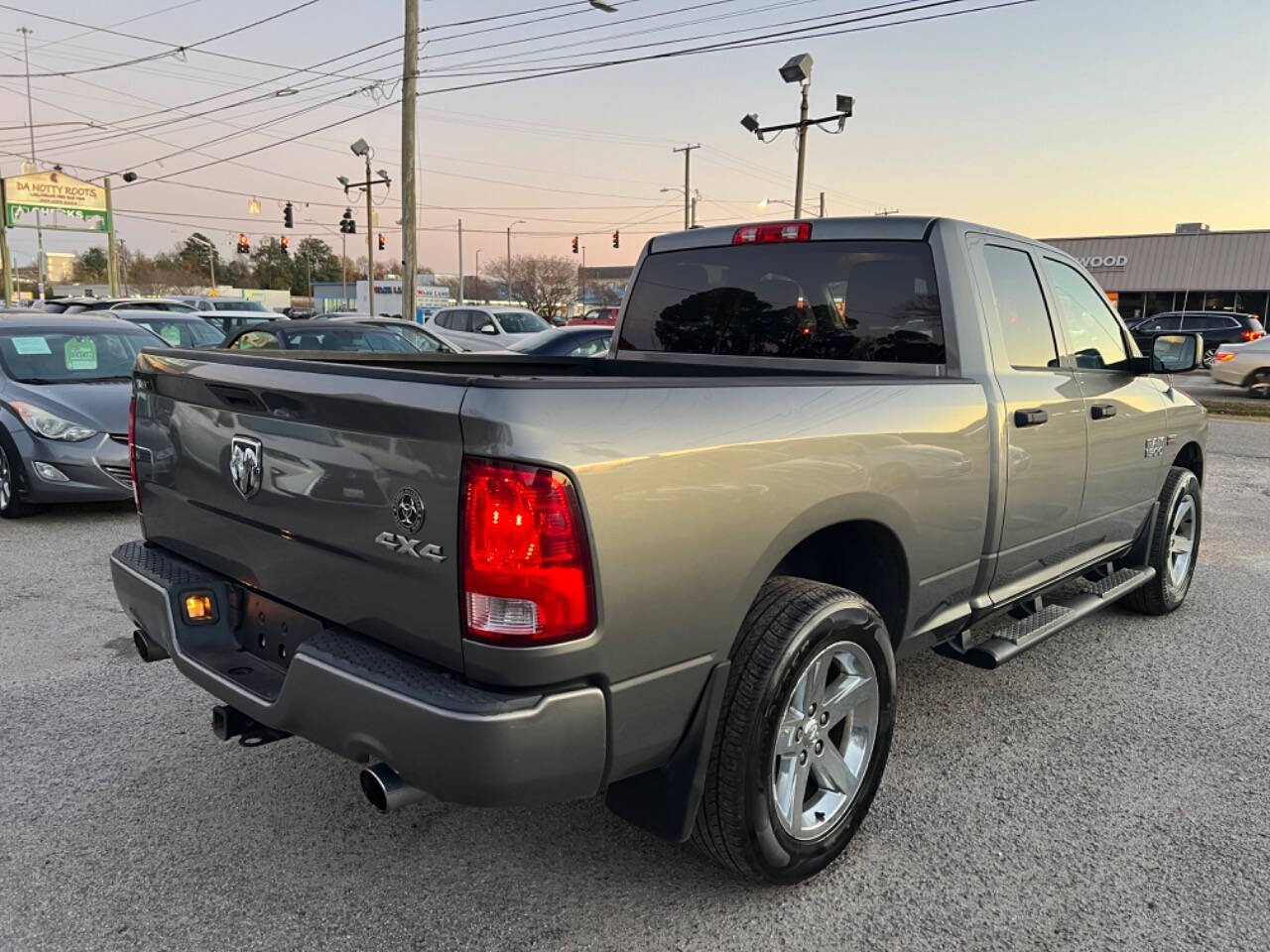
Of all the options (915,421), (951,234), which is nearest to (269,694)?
(915,421)

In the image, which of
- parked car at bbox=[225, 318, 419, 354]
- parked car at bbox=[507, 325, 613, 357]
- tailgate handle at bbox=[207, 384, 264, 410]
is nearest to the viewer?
tailgate handle at bbox=[207, 384, 264, 410]

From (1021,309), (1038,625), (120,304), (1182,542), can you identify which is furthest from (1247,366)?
(120,304)

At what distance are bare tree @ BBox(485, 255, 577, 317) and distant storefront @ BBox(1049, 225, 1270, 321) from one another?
1717 inches

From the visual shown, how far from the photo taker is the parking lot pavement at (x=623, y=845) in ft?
7.93

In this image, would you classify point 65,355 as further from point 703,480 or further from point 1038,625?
point 1038,625

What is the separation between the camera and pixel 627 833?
2.90m

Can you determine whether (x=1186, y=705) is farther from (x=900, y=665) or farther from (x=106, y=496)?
(x=106, y=496)

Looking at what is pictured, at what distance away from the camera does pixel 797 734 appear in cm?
255

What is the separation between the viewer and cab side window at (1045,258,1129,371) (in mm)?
3988

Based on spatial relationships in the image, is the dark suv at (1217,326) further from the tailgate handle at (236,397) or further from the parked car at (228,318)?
the tailgate handle at (236,397)

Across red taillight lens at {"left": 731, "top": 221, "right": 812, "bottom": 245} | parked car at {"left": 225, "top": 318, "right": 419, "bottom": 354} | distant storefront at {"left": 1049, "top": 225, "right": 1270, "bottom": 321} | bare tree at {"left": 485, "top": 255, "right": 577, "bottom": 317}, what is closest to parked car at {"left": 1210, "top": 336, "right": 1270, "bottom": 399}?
parked car at {"left": 225, "top": 318, "right": 419, "bottom": 354}

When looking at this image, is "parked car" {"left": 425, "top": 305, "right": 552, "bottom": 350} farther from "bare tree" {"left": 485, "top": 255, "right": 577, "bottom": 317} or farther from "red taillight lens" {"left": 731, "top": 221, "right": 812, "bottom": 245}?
"bare tree" {"left": 485, "top": 255, "right": 577, "bottom": 317}

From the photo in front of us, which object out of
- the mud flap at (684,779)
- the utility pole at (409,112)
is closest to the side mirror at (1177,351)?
the mud flap at (684,779)

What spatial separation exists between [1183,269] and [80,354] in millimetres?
47612
